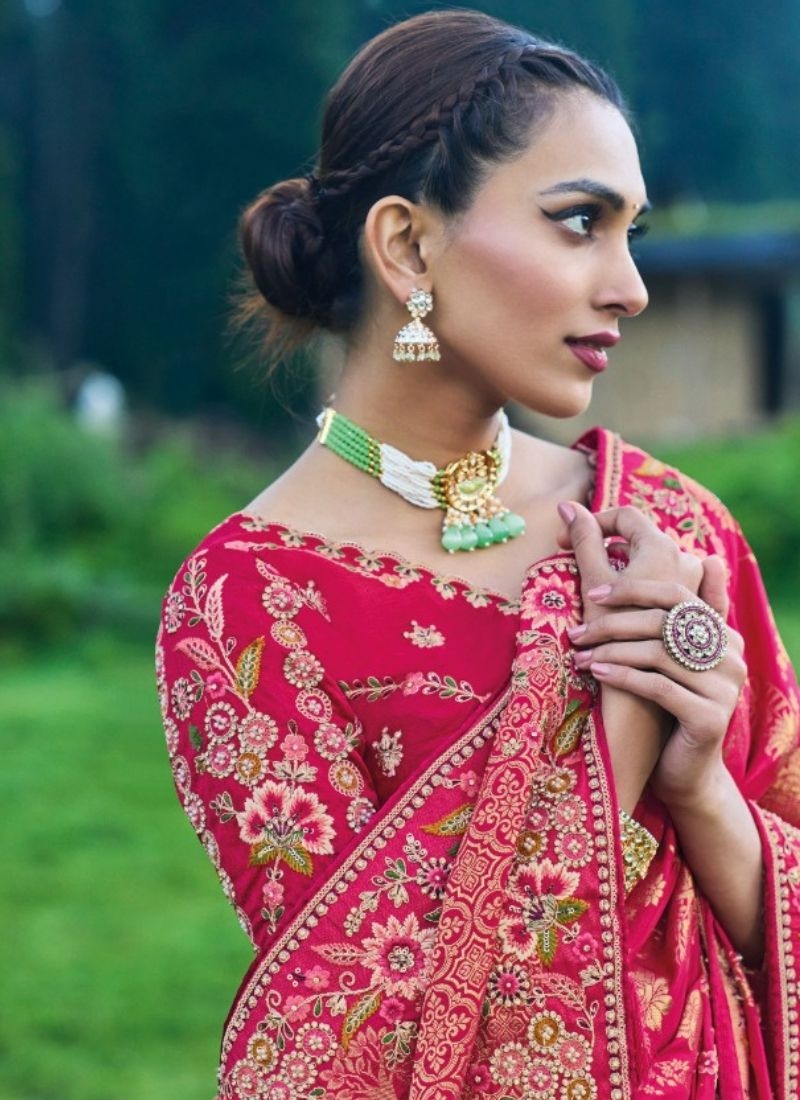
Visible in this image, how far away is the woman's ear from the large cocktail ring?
539 mm

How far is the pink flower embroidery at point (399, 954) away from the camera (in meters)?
1.78

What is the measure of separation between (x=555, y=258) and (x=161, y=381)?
2071cm

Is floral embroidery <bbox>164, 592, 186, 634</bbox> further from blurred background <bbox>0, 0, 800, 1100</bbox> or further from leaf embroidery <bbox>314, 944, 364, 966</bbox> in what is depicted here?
blurred background <bbox>0, 0, 800, 1100</bbox>

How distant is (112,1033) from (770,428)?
1100 cm

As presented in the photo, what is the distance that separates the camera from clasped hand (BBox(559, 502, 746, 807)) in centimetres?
183

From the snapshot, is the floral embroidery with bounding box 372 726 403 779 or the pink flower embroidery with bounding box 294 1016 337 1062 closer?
the pink flower embroidery with bounding box 294 1016 337 1062

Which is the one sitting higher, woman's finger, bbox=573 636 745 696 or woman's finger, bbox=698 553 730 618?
woman's finger, bbox=698 553 730 618

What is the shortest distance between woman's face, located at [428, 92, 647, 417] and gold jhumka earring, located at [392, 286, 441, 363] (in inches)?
2.4

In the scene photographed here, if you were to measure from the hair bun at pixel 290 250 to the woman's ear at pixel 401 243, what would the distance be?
0.15m

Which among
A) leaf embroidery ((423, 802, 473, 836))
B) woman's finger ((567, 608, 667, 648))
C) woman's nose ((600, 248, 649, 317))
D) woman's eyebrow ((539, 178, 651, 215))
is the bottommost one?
leaf embroidery ((423, 802, 473, 836))

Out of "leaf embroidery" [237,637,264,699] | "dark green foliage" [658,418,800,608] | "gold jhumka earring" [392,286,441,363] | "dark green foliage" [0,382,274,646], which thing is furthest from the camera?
"dark green foliage" [658,418,800,608]

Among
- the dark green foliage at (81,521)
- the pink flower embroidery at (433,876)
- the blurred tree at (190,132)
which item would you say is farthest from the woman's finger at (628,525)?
the blurred tree at (190,132)

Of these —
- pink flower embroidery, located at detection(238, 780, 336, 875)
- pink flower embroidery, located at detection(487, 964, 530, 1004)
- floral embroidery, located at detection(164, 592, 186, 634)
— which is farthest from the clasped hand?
floral embroidery, located at detection(164, 592, 186, 634)

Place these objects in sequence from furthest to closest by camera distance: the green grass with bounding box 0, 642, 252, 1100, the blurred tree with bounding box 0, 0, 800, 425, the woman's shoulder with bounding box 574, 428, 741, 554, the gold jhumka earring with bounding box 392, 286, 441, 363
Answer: the blurred tree with bounding box 0, 0, 800, 425
the green grass with bounding box 0, 642, 252, 1100
the woman's shoulder with bounding box 574, 428, 741, 554
the gold jhumka earring with bounding box 392, 286, 441, 363
